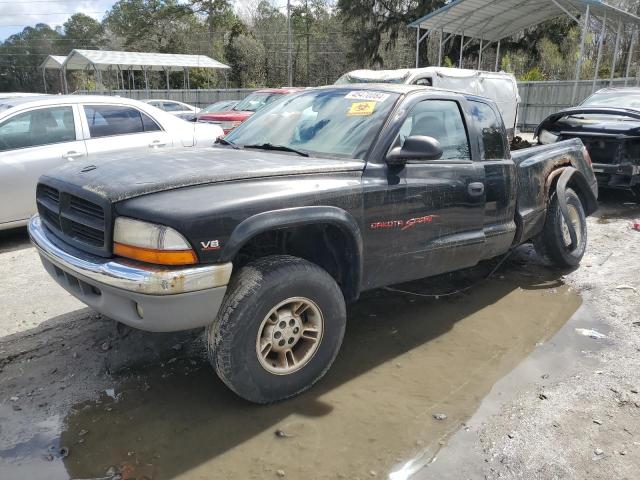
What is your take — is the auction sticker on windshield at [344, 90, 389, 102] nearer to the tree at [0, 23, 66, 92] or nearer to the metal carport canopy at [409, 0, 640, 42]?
the metal carport canopy at [409, 0, 640, 42]

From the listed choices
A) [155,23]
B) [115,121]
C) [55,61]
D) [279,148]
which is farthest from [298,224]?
[155,23]

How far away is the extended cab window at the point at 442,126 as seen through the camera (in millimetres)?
3719

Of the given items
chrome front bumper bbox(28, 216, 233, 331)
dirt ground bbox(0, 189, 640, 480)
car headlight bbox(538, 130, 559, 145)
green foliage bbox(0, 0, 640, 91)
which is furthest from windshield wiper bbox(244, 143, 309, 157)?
green foliage bbox(0, 0, 640, 91)

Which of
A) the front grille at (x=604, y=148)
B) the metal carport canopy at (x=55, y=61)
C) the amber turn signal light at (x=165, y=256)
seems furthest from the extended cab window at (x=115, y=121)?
the metal carport canopy at (x=55, y=61)

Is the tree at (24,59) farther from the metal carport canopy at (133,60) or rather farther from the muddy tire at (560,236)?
the muddy tire at (560,236)

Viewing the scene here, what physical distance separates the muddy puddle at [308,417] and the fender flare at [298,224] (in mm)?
686

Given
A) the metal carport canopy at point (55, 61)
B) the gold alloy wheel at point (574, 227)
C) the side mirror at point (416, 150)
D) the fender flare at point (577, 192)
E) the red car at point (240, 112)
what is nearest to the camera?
the side mirror at point (416, 150)

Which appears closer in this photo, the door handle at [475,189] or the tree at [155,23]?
the door handle at [475,189]

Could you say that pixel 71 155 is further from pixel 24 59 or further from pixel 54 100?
pixel 24 59

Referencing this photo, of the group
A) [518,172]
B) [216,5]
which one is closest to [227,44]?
[216,5]

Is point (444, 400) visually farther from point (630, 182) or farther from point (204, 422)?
point (630, 182)

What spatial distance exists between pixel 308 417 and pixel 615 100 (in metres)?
9.31

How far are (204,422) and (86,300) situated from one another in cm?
92

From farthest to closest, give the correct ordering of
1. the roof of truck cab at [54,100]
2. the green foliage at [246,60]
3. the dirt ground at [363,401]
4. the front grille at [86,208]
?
1. the green foliage at [246,60]
2. the roof of truck cab at [54,100]
3. the front grille at [86,208]
4. the dirt ground at [363,401]
